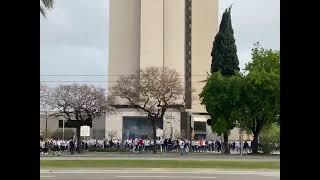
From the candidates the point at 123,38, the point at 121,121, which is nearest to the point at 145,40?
the point at 123,38

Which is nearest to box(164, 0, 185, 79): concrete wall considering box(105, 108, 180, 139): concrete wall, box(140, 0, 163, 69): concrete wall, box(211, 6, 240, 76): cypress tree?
box(140, 0, 163, 69): concrete wall

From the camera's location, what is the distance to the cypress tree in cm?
6650

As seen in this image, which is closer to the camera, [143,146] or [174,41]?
[143,146]

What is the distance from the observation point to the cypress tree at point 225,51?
218ft

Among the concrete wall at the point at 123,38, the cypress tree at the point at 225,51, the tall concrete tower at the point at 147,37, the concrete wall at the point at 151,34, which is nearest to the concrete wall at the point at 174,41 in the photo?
the tall concrete tower at the point at 147,37

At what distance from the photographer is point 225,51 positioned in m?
67.0

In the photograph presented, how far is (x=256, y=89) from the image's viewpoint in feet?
169

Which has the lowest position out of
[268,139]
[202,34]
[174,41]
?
[268,139]

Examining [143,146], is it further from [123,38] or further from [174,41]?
[123,38]

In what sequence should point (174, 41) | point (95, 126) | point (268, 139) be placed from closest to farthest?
point (268, 139) → point (174, 41) → point (95, 126)

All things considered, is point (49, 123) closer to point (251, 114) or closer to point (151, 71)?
point (151, 71)

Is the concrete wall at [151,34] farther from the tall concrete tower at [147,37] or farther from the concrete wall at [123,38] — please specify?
the concrete wall at [123,38]
